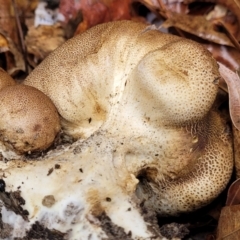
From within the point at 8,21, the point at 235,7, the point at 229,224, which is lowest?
the point at 229,224

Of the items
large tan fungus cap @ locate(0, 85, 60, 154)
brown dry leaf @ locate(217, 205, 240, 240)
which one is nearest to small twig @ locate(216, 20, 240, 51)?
brown dry leaf @ locate(217, 205, 240, 240)

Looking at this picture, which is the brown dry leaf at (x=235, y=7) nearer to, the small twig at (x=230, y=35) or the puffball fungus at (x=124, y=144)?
the small twig at (x=230, y=35)

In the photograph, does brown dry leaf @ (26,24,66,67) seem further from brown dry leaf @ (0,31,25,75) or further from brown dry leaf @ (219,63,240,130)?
brown dry leaf @ (219,63,240,130)

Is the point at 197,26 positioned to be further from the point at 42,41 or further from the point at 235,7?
the point at 42,41

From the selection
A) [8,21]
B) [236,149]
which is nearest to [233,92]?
[236,149]

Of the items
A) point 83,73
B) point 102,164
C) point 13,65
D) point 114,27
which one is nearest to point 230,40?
point 114,27

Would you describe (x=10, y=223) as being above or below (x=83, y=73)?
below

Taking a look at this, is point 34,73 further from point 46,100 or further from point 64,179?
point 64,179
